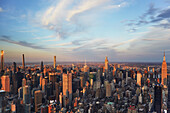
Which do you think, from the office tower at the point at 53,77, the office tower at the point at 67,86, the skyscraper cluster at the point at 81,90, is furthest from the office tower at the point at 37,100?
the office tower at the point at 53,77

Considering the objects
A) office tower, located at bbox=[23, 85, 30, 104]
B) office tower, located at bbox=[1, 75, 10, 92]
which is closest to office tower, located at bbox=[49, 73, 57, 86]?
office tower, located at bbox=[23, 85, 30, 104]

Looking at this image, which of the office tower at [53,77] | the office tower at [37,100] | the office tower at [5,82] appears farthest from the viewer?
the office tower at [53,77]

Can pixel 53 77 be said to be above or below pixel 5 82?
below

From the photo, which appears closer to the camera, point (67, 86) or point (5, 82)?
point (5, 82)

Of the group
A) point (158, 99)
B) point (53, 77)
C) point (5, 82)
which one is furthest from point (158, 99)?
point (5, 82)

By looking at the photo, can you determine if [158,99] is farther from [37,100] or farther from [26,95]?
[26,95]

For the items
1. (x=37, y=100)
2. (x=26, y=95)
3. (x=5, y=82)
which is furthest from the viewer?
(x=26, y=95)

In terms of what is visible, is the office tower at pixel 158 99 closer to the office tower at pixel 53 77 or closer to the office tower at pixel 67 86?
the office tower at pixel 67 86

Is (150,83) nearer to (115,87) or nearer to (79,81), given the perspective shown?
(115,87)

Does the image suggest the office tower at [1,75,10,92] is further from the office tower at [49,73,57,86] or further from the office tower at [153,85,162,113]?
the office tower at [153,85,162,113]
